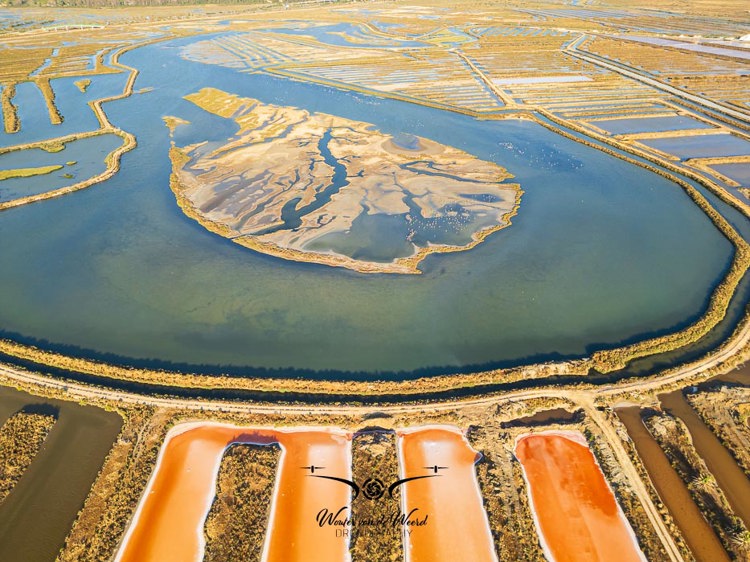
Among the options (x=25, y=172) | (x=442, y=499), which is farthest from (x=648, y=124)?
(x=25, y=172)

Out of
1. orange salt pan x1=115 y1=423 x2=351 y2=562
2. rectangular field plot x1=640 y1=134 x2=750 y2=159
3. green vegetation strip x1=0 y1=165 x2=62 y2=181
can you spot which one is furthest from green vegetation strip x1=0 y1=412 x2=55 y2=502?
rectangular field plot x1=640 y1=134 x2=750 y2=159

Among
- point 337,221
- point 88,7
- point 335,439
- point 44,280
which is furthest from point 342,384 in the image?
point 88,7

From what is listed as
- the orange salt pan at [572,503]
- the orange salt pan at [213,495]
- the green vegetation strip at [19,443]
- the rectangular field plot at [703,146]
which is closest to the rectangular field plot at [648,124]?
the rectangular field plot at [703,146]

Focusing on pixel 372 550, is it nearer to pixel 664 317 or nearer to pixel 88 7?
pixel 664 317

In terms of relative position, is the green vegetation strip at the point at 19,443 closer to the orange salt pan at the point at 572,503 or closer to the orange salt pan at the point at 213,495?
the orange salt pan at the point at 213,495

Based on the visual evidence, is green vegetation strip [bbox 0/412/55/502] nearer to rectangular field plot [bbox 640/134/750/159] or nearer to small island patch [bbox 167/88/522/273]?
small island patch [bbox 167/88/522/273]
